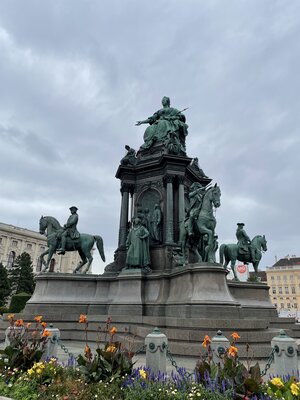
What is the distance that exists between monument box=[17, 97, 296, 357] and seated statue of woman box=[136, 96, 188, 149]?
0.26 feet

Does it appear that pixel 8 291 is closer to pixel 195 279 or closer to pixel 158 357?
pixel 195 279

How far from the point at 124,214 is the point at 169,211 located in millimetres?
3699

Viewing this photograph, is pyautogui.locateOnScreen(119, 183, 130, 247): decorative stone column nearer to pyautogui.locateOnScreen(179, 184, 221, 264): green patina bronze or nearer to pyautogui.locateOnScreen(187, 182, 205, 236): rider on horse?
pyautogui.locateOnScreen(179, 184, 221, 264): green patina bronze

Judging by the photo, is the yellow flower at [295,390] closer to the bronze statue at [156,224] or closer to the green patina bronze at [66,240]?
the bronze statue at [156,224]

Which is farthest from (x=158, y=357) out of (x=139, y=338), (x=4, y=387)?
(x=139, y=338)

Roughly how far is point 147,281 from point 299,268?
4024 inches

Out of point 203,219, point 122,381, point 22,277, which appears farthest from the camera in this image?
point 22,277

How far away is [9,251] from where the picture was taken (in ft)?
323

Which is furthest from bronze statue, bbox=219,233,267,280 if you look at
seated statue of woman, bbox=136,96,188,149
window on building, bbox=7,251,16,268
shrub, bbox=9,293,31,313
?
window on building, bbox=7,251,16,268

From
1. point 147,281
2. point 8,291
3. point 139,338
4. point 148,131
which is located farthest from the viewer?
point 8,291

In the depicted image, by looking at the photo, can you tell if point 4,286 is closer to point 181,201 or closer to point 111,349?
point 181,201

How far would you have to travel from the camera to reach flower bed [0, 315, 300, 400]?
15.4ft

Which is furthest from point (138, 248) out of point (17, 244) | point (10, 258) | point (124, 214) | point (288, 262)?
point (288, 262)

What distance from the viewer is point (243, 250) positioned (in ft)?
67.3
